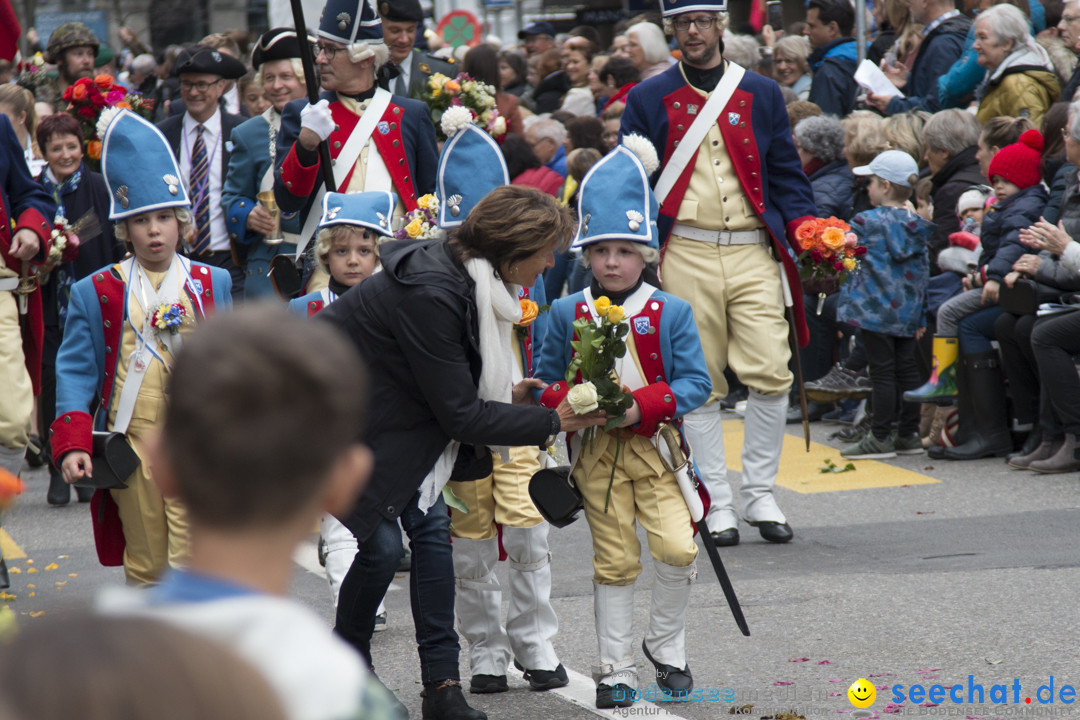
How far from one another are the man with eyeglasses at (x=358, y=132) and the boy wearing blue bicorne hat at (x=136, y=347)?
1.02 m

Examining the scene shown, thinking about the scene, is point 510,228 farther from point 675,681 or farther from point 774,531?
point 774,531

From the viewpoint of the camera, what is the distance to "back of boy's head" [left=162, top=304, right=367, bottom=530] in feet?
4.69

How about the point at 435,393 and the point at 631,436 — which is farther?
the point at 631,436

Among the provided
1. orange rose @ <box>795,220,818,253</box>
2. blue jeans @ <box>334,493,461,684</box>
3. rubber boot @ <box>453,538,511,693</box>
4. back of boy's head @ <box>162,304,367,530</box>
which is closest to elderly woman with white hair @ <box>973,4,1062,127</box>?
orange rose @ <box>795,220,818,253</box>

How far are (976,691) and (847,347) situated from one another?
6424mm

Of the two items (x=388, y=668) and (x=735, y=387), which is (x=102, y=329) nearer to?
(x=388, y=668)

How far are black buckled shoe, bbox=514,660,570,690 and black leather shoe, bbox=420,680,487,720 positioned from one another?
0.43 metres

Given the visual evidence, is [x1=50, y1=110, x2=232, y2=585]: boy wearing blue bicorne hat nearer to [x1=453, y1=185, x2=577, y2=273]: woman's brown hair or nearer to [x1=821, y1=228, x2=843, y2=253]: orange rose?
[x1=453, y1=185, x2=577, y2=273]: woman's brown hair

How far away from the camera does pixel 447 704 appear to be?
4188mm

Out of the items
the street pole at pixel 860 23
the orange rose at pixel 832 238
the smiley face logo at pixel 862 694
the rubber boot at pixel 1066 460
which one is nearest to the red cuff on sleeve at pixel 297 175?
the orange rose at pixel 832 238

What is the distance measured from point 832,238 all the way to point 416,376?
2.87m

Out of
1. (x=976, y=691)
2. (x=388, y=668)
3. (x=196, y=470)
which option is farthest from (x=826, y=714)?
(x=196, y=470)

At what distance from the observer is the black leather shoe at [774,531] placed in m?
6.55

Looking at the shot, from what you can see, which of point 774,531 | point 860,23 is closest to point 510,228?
point 774,531
